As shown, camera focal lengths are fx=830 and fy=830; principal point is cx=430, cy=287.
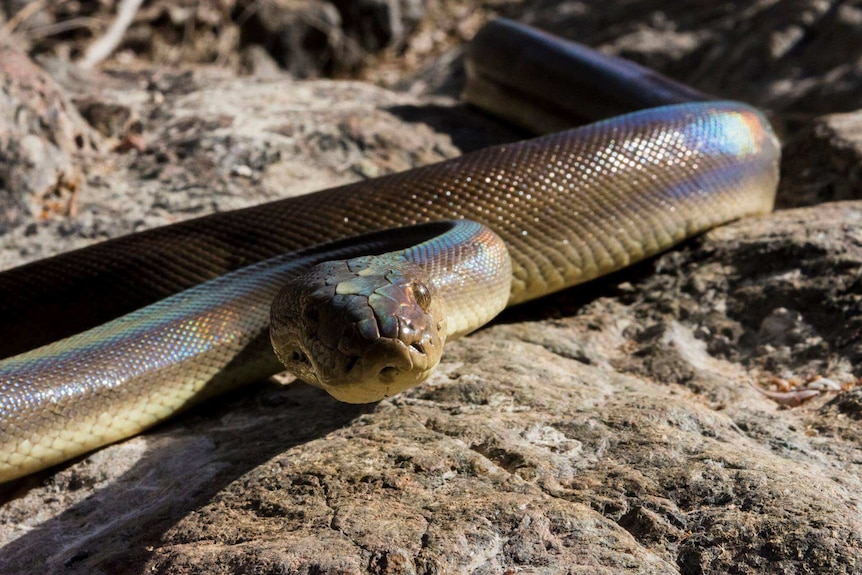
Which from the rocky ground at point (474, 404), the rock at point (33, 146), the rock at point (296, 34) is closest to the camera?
the rocky ground at point (474, 404)

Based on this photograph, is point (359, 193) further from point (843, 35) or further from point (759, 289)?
point (843, 35)

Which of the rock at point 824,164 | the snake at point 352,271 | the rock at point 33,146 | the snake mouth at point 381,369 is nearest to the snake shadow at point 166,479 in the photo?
the snake at point 352,271

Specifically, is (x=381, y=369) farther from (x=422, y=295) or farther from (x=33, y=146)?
(x=33, y=146)

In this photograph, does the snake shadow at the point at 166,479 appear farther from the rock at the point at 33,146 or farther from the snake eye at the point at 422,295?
the rock at the point at 33,146

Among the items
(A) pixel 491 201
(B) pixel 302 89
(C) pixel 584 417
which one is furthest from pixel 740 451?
(B) pixel 302 89

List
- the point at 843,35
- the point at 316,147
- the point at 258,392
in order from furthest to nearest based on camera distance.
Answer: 1. the point at 843,35
2. the point at 316,147
3. the point at 258,392

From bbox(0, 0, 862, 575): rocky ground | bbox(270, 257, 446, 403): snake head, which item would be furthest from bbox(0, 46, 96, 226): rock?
bbox(270, 257, 446, 403): snake head

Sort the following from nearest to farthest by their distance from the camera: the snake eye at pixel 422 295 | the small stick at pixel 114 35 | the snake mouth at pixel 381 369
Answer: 1. the snake mouth at pixel 381 369
2. the snake eye at pixel 422 295
3. the small stick at pixel 114 35
